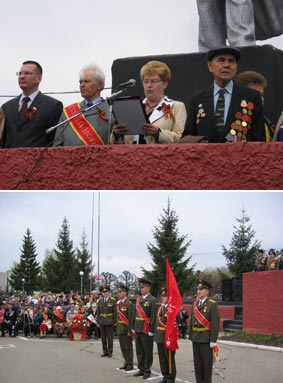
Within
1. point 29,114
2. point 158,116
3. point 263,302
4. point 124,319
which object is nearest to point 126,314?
point 124,319

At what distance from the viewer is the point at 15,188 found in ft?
11.9

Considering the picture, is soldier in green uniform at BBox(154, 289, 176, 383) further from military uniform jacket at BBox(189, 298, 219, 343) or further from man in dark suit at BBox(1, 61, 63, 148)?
man in dark suit at BBox(1, 61, 63, 148)

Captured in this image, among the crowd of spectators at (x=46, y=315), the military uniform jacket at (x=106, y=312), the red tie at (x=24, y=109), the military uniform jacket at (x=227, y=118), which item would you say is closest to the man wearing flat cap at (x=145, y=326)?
the military uniform jacket at (x=106, y=312)

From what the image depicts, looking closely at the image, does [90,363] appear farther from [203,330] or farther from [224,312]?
[224,312]

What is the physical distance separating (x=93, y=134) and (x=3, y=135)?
0.75 metres

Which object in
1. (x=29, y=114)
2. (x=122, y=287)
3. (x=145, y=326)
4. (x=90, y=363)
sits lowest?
(x=90, y=363)

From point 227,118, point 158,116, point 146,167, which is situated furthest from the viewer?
point 158,116

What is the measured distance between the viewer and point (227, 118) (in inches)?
A: 148

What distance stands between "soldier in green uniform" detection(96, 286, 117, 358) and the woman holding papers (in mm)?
1067

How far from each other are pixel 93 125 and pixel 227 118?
893 millimetres

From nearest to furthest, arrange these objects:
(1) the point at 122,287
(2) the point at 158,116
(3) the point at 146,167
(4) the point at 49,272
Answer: (4) the point at 49,272 → (1) the point at 122,287 → (3) the point at 146,167 → (2) the point at 158,116

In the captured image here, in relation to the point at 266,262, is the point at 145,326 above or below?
below

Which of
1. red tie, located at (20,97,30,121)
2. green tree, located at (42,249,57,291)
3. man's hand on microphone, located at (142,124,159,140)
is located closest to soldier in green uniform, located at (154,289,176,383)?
green tree, located at (42,249,57,291)

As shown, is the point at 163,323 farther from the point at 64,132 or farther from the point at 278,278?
the point at 64,132
